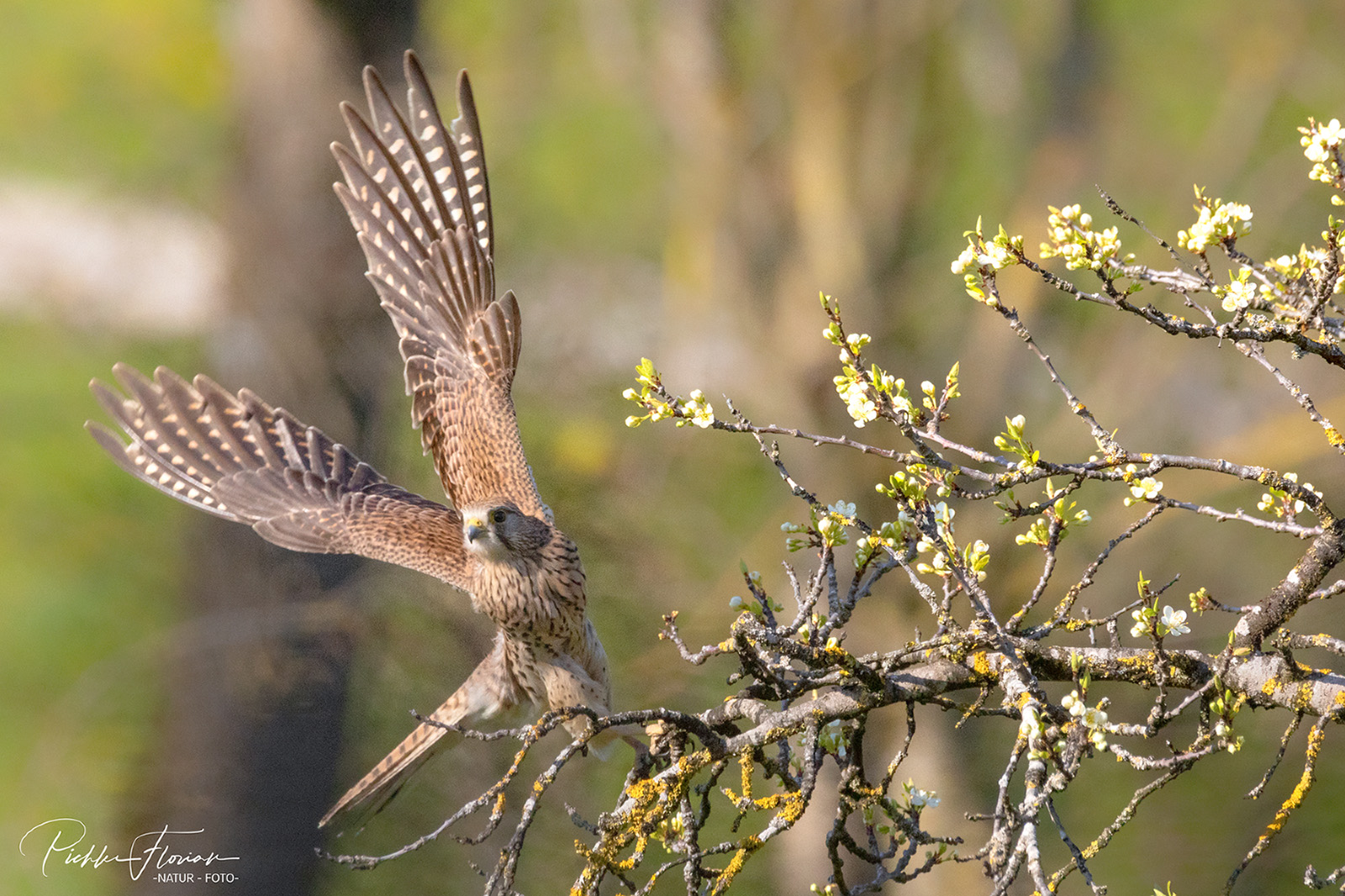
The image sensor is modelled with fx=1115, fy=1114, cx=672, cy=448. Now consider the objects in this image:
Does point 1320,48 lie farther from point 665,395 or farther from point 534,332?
point 665,395

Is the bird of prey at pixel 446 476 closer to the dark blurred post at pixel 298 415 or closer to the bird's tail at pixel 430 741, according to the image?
the bird's tail at pixel 430 741

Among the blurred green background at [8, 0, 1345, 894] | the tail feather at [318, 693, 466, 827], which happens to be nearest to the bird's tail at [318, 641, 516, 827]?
the tail feather at [318, 693, 466, 827]

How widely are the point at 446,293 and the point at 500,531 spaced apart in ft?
2.44

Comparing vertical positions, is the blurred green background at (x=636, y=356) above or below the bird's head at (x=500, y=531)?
above

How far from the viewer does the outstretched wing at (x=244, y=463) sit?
3.41m

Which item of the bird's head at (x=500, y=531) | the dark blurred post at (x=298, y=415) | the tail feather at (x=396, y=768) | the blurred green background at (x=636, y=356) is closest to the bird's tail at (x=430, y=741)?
the tail feather at (x=396, y=768)

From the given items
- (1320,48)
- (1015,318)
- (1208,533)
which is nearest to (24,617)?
(1208,533)

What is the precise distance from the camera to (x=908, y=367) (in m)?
5.82

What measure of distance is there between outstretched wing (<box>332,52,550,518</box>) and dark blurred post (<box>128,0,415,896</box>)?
129 centimetres

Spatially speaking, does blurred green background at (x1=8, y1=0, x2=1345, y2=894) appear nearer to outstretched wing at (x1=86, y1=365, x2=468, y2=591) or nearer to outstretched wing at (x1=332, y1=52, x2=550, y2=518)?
outstretched wing at (x1=86, y1=365, x2=468, y2=591)

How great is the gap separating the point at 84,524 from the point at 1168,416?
6.81 meters

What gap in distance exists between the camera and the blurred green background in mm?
4543

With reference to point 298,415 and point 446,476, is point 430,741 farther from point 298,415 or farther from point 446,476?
point 298,415

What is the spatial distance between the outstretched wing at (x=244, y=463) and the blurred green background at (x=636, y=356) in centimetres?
87
